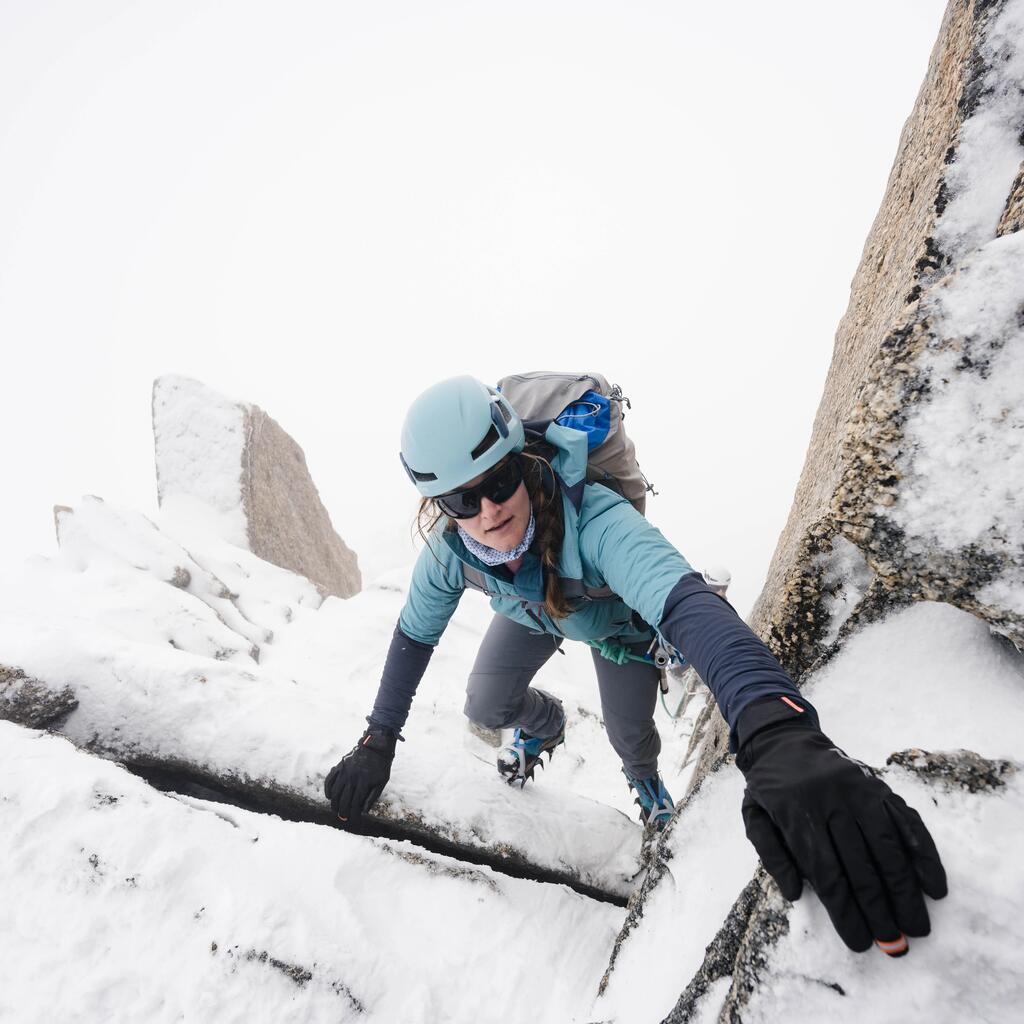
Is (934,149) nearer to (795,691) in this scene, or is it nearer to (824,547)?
(824,547)

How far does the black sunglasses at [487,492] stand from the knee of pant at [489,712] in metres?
2.18

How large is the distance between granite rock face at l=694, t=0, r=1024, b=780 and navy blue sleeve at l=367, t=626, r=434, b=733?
2.55 meters

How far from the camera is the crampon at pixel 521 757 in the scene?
468 cm

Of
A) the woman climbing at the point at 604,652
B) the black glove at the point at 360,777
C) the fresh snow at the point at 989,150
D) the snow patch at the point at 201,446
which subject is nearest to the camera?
the woman climbing at the point at 604,652

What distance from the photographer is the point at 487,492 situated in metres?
3.20

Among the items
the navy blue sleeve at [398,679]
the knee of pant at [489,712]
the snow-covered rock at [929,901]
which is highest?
the snow-covered rock at [929,901]

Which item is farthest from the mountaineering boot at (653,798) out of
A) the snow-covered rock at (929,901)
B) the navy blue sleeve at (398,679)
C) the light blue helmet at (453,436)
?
the light blue helmet at (453,436)

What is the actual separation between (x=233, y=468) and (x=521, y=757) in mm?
15834

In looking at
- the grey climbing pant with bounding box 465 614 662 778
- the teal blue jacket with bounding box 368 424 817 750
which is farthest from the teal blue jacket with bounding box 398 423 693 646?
the grey climbing pant with bounding box 465 614 662 778

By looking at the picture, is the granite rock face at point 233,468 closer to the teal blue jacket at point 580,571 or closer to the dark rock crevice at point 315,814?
the dark rock crevice at point 315,814

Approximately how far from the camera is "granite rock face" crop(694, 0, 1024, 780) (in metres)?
2.04

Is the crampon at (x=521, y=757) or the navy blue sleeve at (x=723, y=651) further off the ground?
the navy blue sleeve at (x=723, y=651)

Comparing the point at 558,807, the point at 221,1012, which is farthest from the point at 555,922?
the point at 221,1012

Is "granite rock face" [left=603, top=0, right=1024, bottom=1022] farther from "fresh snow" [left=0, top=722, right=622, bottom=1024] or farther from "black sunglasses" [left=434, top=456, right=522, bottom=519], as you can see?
"black sunglasses" [left=434, top=456, right=522, bottom=519]
